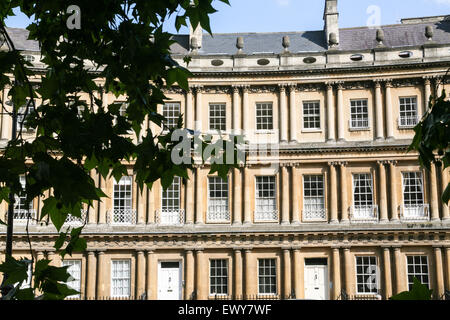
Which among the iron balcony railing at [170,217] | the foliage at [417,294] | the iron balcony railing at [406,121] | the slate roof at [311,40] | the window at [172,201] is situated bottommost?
the foliage at [417,294]

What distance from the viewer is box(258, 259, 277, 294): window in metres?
28.8

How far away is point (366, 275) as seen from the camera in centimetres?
2836

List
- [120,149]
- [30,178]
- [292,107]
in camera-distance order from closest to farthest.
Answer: [30,178] → [120,149] → [292,107]

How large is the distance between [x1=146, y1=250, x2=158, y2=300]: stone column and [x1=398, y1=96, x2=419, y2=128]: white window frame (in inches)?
558

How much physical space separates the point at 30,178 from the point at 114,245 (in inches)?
1061

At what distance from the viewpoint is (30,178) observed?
9.59 feet

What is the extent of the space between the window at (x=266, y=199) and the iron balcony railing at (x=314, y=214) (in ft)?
4.81

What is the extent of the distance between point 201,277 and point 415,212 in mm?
10971

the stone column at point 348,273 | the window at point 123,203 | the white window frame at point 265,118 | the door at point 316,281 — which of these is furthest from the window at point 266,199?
the window at point 123,203

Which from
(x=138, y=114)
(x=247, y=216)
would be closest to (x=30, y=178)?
(x=138, y=114)

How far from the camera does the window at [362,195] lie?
29.1 metres

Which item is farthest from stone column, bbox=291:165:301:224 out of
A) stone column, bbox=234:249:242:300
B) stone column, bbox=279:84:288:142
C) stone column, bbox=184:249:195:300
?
stone column, bbox=184:249:195:300

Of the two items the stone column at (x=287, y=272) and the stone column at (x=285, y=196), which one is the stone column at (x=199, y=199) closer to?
the stone column at (x=285, y=196)
